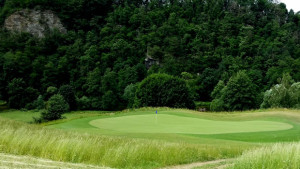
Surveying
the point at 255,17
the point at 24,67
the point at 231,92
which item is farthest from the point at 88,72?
the point at 255,17

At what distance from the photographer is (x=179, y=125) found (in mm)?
24641

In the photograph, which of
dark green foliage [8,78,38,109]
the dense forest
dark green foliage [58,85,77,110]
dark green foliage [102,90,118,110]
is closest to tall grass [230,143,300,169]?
the dense forest

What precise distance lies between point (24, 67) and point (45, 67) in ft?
20.3

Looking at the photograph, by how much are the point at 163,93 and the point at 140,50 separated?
177 feet

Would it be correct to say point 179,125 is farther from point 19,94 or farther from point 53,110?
point 19,94

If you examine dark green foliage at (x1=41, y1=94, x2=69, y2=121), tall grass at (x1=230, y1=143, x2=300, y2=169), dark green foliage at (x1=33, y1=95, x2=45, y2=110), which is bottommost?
dark green foliage at (x1=33, y1=95, x2=45, y2=110)

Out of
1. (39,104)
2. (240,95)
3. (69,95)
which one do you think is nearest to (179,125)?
(240,95)

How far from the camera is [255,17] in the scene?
11406 cm

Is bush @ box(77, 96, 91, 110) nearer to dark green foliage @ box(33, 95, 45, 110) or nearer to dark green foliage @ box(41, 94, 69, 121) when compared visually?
dark green foliage @ box(33, 95, 45, 110)

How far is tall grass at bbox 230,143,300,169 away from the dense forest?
180 feet

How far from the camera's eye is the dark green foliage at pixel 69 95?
77500 millimetres

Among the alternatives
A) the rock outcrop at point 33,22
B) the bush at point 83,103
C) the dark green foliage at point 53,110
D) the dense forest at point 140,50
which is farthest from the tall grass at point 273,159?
the rock outcrop at point 33,22

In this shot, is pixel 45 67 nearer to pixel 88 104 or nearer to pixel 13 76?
pixel 13 76

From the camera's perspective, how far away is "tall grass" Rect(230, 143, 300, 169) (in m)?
7.77
